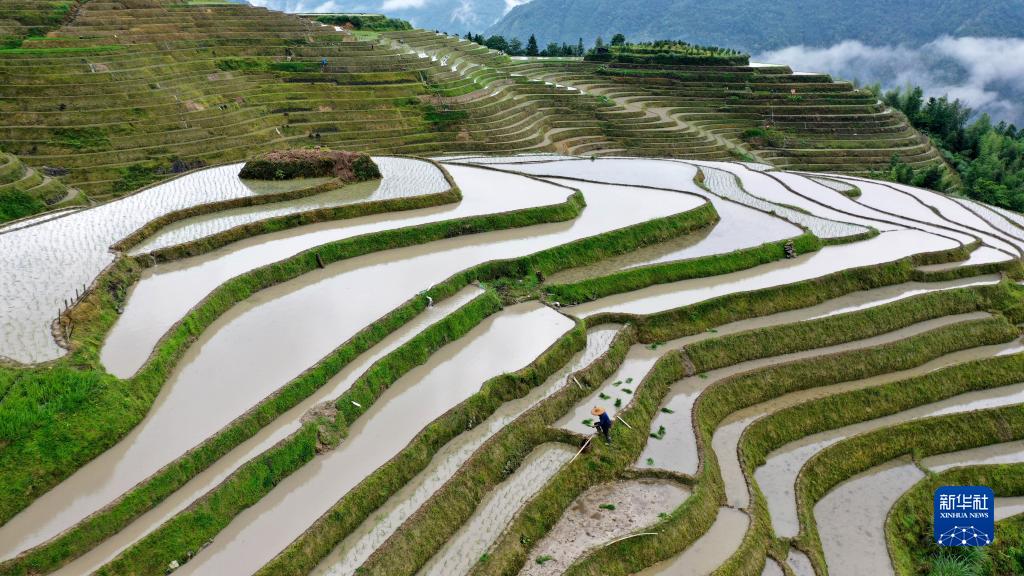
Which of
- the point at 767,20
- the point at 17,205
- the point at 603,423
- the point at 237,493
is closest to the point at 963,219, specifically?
the point at 603,423

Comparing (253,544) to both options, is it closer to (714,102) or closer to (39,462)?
(39,462)

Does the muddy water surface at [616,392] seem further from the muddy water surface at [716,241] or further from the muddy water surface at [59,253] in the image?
the muddy water surface at [59,253]

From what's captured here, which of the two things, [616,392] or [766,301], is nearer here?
[616,392]

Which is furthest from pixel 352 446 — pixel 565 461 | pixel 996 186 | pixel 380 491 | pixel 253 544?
pixel 996 186

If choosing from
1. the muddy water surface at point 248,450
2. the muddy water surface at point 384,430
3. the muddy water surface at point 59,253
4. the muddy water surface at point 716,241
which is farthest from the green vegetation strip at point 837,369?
the muddy water surface at point 59,253

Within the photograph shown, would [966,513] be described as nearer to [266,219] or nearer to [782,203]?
[782,203]
